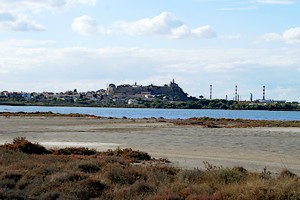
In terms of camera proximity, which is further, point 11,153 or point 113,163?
point 11,153

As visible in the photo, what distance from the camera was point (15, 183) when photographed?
15.2 m

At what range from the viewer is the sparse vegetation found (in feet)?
44.0

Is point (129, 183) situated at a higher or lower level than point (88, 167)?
lower

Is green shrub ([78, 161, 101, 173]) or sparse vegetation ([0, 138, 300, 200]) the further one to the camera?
green shrub ([78, 161, 101, 173])

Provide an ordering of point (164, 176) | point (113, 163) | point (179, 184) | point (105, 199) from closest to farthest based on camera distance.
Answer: point (105, 199)
point (179, 184)
point (164, 176)
point (113, 163)

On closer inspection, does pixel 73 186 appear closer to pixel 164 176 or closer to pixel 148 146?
pixel 164 176

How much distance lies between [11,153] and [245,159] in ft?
34.3

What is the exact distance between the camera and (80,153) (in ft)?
85.9

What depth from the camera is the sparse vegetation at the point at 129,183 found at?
13.4 metres

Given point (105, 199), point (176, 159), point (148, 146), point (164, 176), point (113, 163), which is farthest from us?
point (148, 146)

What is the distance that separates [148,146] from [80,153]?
821cm

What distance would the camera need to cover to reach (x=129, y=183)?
15.8 metres

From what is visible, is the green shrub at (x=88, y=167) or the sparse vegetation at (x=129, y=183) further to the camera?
the green shrub at (x=88, y=167)

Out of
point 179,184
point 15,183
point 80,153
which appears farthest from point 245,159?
point 15,183
